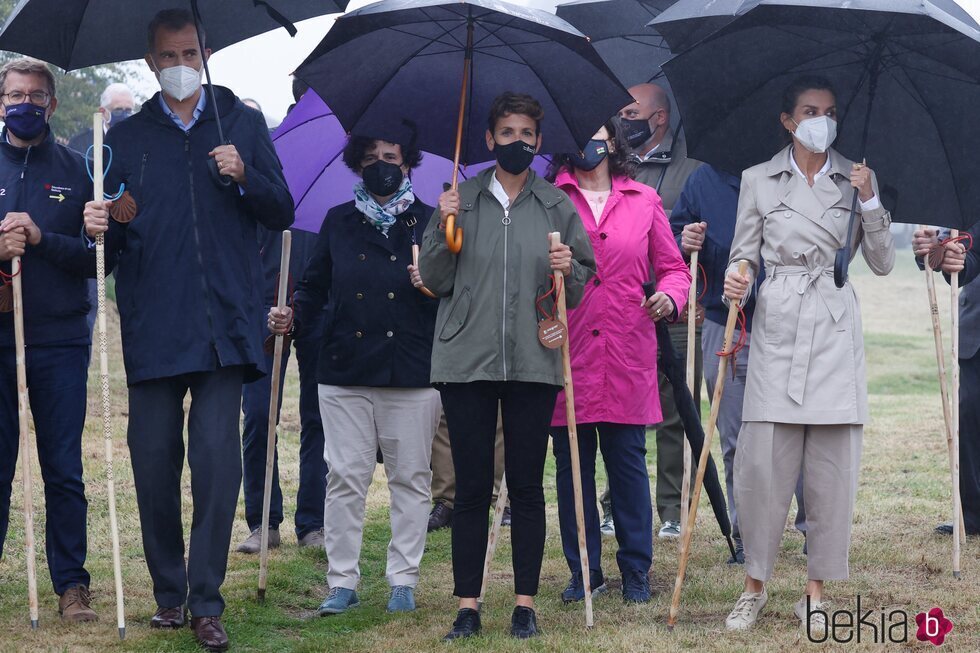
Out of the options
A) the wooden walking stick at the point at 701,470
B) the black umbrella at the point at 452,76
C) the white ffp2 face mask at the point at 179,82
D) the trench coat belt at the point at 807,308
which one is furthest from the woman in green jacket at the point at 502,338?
the white ffp2 face mask at the point at 179,82

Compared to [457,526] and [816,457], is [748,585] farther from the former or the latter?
[457,526]

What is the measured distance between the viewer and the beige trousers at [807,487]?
18.5 ft

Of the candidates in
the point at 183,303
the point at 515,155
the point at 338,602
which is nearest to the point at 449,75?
the point at 515,155

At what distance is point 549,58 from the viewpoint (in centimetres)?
581

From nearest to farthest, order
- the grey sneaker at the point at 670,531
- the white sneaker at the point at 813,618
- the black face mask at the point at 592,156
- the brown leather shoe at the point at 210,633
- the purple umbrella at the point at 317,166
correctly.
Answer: the brown leather shoe at the point at 210,633
the white sneaker at the point at 813,618
the black face mask at the point at 592,156
the purple umbrella at the point at 317,166
the grey sneaker at the point at 670,531

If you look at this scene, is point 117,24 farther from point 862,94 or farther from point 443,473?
point 443,473

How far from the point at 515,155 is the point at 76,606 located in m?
2.76

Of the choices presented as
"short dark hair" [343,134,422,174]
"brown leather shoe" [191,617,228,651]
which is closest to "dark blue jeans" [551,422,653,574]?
"short dark hair" [343,134,422,174]

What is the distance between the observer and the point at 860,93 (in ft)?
19.1

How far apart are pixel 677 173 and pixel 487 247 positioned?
9.17 ft

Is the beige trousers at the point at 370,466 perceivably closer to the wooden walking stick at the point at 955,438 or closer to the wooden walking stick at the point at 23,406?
the wooden walking stick at the point at 23,406

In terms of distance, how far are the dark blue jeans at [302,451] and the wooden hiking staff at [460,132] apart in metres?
2.30

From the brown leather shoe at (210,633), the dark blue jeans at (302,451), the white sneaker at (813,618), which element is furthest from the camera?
the dark blue jeans at (302,451)

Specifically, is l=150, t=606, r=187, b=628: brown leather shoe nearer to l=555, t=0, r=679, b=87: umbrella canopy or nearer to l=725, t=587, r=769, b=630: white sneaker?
l=725, t=587, r=769, b=630: white sneaker
